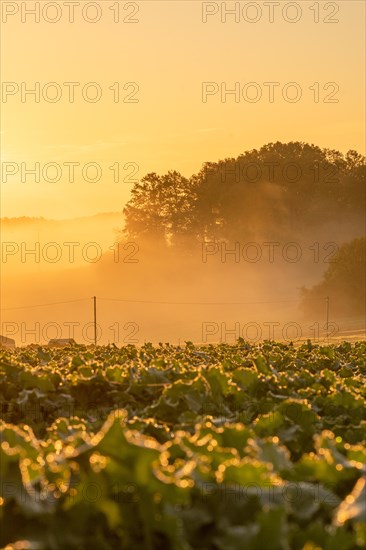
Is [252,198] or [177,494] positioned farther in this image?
[252,198]

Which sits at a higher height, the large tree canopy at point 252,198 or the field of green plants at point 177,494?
the large tree canopy at point 252,198

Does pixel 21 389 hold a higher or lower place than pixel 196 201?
lower

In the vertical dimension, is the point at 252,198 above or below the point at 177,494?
above

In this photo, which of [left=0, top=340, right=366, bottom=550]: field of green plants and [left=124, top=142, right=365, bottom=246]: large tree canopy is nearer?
[left=0, top=340, right=366, bottom=550]: field of green plants

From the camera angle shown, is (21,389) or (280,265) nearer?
(21,389)

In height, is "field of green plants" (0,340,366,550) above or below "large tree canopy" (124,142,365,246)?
below

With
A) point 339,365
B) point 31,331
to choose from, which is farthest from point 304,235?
point 339,365

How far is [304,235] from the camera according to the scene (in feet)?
433

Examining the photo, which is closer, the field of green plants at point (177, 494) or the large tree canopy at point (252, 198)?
the field of green plants at point (177, 494)

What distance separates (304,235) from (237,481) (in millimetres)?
129748

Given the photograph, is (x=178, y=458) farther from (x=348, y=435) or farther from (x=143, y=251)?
(x=143, y=251)

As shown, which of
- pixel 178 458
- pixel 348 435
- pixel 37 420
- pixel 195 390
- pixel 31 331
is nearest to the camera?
pixel 178 458

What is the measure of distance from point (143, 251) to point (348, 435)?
139498mm

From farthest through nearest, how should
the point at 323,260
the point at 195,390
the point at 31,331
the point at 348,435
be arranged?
the point at 31,331 < the point at 323,260 < the point at 195,390 < the point at 348,435
